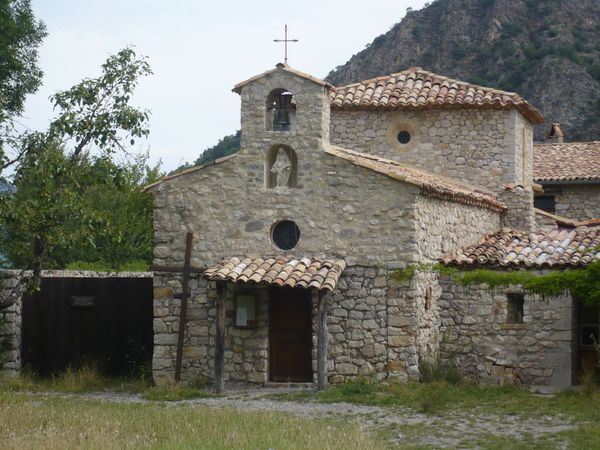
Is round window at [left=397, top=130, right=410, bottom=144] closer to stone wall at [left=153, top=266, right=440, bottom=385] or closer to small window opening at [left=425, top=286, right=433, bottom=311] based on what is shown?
stone wall at [left=153, top=266, right=440, bottom=385]

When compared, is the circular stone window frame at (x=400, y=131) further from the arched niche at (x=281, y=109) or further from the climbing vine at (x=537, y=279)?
the arched niche at (x=281, y=109)

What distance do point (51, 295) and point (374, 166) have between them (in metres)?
7.13

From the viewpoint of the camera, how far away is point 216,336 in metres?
18.7

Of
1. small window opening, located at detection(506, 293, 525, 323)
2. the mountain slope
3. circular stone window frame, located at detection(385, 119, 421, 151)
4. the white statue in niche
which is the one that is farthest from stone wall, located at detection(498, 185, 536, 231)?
the mountain slope

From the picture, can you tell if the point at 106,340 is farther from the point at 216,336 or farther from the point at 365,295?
the point at 365,295

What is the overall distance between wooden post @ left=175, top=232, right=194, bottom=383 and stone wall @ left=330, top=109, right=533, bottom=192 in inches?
257

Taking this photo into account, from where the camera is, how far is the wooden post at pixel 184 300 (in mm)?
19297

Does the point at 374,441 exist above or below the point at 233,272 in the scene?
below

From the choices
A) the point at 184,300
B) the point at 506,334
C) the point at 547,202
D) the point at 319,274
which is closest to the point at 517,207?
the point at 506,334

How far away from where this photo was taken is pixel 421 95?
80.6 feet

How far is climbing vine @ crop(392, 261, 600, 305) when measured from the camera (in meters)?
18.7

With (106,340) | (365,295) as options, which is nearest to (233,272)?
(365,295)

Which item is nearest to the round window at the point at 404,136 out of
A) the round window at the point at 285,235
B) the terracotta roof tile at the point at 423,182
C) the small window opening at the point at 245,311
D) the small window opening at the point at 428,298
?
the terracotta roof tile at the point at 423,182

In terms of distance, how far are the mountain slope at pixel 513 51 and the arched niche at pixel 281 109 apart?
96.3ft
